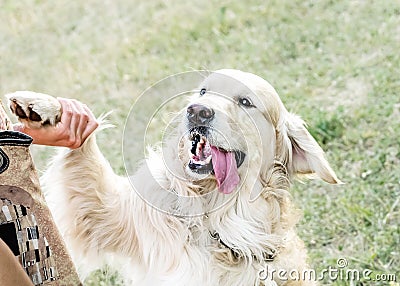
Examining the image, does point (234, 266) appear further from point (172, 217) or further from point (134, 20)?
point (134, 20)

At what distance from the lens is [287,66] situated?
6.37 meters

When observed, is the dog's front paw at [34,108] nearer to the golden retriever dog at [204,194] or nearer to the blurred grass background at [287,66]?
the golden retriever dog at [204,194]

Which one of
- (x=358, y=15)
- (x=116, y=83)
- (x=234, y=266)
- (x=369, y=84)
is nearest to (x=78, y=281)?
(x=234, y=266)

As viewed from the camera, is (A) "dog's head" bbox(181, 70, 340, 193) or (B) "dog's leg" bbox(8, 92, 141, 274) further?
(B) "dog's leg" bbox(8, 92, 141, 274)

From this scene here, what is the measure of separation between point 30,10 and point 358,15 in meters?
4.03

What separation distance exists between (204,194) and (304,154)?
515 millimetres

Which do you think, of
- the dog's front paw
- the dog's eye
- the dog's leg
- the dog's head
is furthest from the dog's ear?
the dog's front paw

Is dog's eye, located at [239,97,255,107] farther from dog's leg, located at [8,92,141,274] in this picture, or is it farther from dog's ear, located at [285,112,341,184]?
dog's leg, located at [8,92,141,274]

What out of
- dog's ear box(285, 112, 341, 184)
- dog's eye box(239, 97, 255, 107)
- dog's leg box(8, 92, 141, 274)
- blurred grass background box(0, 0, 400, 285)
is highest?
blurred grass background box(0, 0, 400, 285)

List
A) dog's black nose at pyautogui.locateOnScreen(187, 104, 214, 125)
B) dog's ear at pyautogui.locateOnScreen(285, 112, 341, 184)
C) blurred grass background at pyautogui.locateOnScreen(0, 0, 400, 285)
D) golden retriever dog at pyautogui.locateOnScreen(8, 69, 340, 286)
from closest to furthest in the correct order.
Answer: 1. dog's black nose at pyautogui.locateOnScreen(187, 104, 214, 125)
2. golden retriever dog at pyautogui.locateOnScreen(8, 69, 340, 286)
3. dog's ear at pyautogui.locateOnScreen(285, 112, 341, 184)
4. blurred grass background at pyautogui.locateOnScreen(0, 0, 400, 285)

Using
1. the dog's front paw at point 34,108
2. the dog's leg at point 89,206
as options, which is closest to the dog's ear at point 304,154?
the dog's leg at point 89,206

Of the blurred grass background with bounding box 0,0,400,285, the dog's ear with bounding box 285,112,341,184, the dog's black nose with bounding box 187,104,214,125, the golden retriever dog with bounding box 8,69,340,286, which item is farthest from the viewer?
the blurred grass background with bounding box 0,0,400,285

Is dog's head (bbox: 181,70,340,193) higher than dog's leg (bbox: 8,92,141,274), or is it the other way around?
dog's head (bbox: 181,70,340,193)

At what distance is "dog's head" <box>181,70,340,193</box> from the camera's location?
2.95 meters
